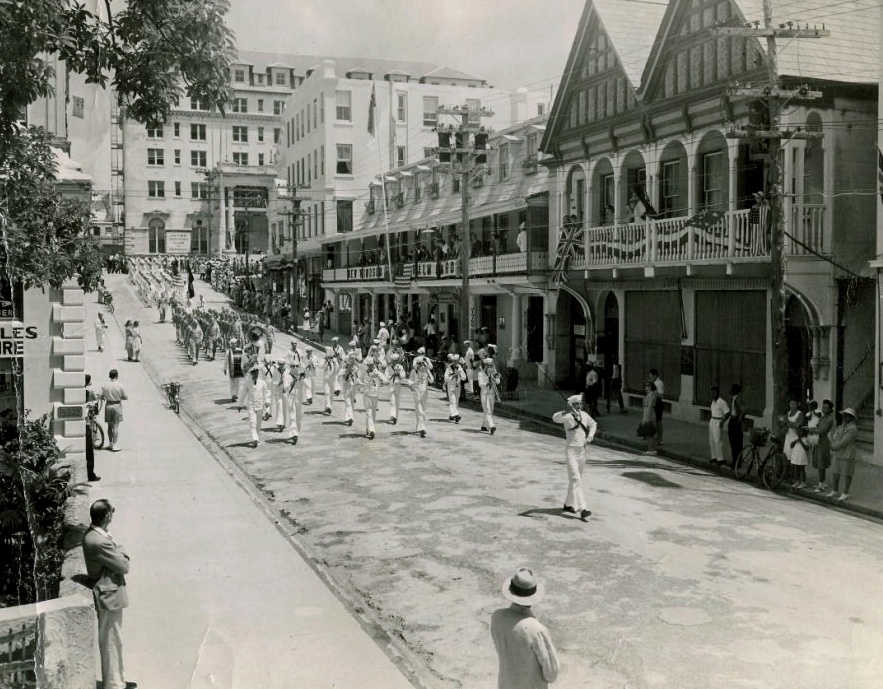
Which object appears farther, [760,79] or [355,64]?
Result: [355,64]

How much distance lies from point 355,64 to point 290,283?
1732 centimetres

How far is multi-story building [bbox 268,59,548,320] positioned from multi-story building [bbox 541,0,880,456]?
612 inches

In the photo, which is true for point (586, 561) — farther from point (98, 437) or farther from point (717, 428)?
point (98, 437)

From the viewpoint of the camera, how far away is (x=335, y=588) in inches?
435

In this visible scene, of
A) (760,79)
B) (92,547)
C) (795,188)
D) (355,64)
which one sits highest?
(355,64)

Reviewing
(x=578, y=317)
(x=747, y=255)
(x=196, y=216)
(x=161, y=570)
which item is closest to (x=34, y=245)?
(x=161, y=570)

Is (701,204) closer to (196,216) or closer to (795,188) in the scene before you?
(795,188)

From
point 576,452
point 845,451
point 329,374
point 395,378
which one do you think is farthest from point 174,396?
point 845,451

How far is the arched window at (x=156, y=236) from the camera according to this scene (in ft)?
275

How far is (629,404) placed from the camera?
27094 mm

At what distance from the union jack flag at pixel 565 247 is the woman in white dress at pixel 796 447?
12031mm

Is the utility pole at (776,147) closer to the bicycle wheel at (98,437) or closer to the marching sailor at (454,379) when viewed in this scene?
the marching sailor at (454,379)

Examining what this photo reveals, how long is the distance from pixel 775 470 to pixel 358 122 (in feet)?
119

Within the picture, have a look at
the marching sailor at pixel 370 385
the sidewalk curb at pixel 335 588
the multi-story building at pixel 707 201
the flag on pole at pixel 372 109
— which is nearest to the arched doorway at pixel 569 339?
the multi-story building at pixel 707 201
